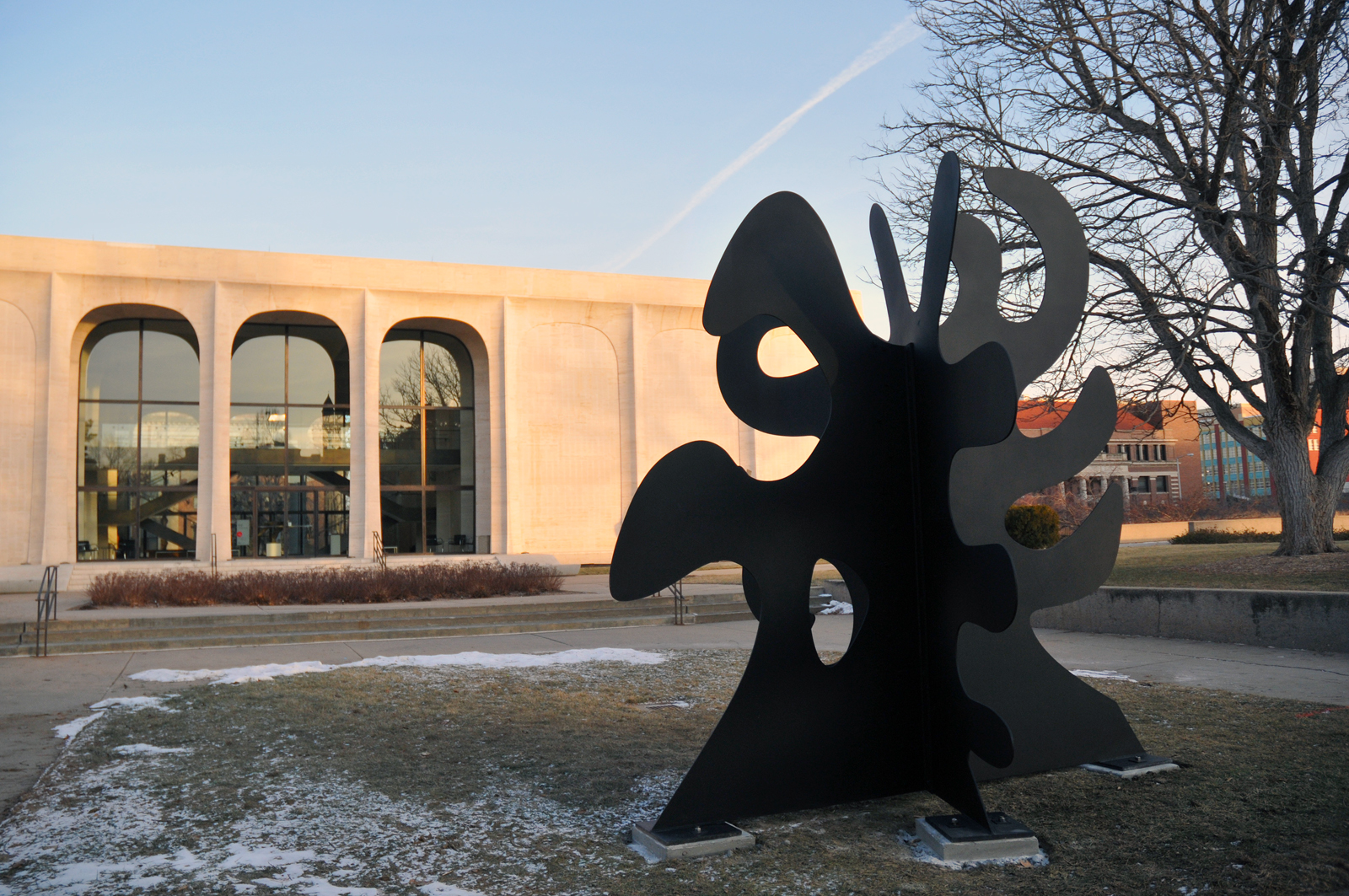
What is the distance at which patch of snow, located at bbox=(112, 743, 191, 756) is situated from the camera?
20.9 ft

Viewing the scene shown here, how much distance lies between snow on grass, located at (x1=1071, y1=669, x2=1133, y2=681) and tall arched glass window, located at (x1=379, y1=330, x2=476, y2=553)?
2517 centimetres

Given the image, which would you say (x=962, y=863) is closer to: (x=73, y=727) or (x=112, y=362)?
(x=73, y=727)

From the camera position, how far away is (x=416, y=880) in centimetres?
391

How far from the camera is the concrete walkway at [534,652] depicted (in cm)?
755

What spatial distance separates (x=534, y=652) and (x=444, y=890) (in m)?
8.37

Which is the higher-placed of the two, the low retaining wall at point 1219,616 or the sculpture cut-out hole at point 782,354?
the sculpture cut-out hole at point 782,354

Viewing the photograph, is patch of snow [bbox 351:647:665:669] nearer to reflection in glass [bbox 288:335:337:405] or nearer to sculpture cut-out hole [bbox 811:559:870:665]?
sculpture cut-out hole [bbox 811:559:870:665]

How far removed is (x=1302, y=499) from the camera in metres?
15.5

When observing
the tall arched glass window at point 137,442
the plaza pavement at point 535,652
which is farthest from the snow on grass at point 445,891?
the tall arched glass window at point 137,442

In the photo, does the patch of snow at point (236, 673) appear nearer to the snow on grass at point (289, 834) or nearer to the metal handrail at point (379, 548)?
the snow on grass at point (289, 834)

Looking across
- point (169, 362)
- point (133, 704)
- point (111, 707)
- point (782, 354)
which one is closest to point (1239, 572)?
point (133, 704)

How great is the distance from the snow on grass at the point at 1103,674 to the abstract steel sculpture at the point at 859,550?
3810 millimetres

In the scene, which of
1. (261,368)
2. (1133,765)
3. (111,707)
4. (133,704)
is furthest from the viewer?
(261,368)

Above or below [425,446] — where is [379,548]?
below
